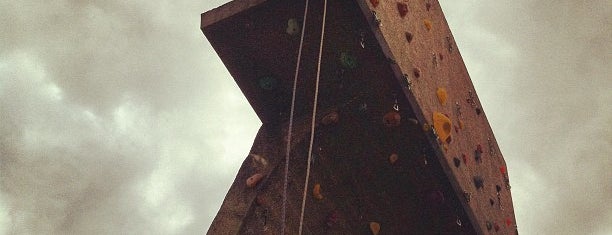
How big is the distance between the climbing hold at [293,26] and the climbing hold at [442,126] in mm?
1229

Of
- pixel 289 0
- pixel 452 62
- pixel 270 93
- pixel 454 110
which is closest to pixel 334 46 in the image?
pixel 289 0

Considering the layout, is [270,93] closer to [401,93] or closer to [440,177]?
[401,93]

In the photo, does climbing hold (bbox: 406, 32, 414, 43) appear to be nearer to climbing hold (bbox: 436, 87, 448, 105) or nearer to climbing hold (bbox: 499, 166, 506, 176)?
climbing hold (bbox: 436, 87, 448, 105)

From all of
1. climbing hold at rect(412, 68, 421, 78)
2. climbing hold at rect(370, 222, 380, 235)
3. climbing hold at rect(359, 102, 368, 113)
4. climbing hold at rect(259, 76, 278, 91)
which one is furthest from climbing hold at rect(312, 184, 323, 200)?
climbing hold at rect(412, 68, 421, 78)

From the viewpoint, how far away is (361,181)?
12.8ft

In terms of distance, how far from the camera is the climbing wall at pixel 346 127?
3.46 m

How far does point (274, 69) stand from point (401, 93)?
909 millimetres

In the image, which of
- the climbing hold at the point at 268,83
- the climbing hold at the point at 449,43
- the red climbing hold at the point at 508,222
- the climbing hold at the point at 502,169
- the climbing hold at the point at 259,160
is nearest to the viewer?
the climbing hold at the point at 259,160

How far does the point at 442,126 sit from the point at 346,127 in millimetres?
773

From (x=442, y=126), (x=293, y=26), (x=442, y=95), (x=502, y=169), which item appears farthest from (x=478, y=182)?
(x=293, y=26)

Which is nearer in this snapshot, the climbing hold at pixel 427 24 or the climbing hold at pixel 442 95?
the climbing hold at pixel 442 95

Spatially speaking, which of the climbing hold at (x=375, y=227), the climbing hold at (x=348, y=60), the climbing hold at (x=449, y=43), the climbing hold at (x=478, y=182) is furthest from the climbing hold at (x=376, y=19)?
the climbing hold at (x=449, y=43)

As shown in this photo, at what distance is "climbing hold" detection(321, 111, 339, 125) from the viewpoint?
12.0ft

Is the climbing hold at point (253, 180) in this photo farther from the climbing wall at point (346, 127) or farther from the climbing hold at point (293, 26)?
the climbing hold at point (293, 26)
